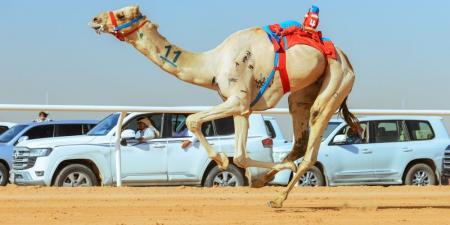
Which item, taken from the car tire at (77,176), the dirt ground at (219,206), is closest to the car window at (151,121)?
the car tire at (77,176)

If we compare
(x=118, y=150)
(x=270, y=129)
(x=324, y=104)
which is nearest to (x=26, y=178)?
(x=118, y=150)

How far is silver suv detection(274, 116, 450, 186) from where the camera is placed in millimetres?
22312

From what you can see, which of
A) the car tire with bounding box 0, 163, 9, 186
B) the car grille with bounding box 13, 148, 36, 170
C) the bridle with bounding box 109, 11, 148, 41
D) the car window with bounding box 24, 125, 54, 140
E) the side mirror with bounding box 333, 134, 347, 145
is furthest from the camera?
the car window with bounding box 24, 125, 54, 140

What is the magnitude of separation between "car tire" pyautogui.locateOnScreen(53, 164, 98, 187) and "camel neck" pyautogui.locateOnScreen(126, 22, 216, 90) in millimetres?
6740

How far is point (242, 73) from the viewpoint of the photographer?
12945 millimetres

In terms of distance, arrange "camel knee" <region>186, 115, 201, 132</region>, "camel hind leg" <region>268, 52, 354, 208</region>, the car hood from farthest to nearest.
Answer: the car hood
"camel hind leg" <region>268, 52, 354, 208</region>
"camel knee" <region>186, 115, 201, 132</region>

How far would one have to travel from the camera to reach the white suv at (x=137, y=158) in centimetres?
1962

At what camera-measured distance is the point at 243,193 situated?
1742 centimetres

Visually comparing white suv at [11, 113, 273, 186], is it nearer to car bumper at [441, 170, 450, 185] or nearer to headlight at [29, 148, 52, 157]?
headlight at [29, 148, 52, 157]

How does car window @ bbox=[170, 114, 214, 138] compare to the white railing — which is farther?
car window @ bbox=[170, 114, 214, 138]

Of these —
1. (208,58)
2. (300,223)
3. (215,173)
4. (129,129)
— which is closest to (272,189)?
(215,173)

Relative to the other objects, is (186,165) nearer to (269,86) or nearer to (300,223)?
(269,86)

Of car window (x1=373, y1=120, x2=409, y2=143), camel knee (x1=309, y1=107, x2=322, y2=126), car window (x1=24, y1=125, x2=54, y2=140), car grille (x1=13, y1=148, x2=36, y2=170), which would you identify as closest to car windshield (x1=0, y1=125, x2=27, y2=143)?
car window (x1=24, y1=125, x2=54, y2=140)

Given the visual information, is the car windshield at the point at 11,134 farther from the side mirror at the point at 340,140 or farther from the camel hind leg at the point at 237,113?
the camel hind leg at the point at 237,113
